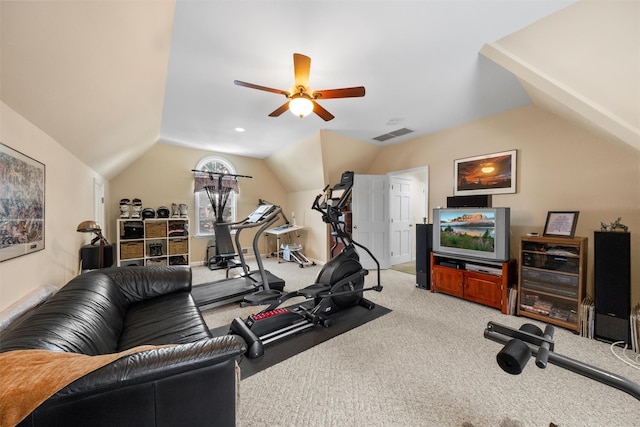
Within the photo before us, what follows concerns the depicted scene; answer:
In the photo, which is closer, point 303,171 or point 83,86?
point 83,86

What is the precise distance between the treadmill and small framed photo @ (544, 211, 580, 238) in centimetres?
347

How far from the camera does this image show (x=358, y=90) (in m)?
2.16

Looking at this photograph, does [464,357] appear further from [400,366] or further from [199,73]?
[199,73]

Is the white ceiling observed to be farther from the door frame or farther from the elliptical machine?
the elliptical machine

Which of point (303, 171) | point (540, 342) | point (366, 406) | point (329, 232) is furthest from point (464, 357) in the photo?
point (303, 171)

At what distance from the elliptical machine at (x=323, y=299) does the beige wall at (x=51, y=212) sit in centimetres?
172

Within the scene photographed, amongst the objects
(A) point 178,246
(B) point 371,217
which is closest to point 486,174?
(B) point 371,217

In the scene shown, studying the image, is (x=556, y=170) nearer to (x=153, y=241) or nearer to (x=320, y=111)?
(x=320, y=111)

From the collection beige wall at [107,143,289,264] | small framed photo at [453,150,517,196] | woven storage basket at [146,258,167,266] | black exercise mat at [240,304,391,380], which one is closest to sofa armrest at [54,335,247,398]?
black exercise mat at [240,304,391,380]

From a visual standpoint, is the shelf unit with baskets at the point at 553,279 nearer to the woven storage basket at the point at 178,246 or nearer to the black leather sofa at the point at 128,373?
the black leather sofa at the point at 128,373

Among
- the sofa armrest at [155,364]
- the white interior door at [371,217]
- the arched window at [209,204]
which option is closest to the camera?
the sofa armrest at [155,364]

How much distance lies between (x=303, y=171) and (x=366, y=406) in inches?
186

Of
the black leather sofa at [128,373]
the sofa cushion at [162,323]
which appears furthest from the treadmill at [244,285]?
the black leather sofa at [128,373]

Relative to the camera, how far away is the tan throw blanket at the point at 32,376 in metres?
0.64
